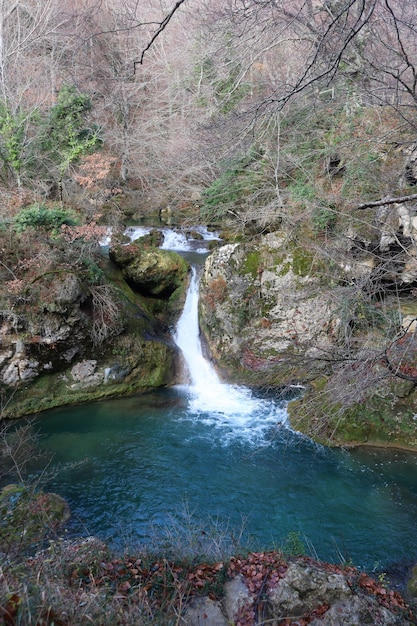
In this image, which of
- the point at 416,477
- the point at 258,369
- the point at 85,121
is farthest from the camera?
the point at 85,121

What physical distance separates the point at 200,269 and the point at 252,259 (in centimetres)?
187

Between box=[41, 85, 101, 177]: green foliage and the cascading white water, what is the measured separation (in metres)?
4.67

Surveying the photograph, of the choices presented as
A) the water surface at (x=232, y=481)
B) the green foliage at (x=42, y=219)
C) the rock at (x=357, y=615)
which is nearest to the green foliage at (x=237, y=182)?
the green foliage at (x=42, y=219)

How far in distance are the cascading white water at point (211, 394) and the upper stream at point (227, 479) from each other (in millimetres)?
43

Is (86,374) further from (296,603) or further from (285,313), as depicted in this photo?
(296,603)

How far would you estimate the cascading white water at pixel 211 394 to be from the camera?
9.09m

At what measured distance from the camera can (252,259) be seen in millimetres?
11195

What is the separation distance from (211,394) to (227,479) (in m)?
3.07

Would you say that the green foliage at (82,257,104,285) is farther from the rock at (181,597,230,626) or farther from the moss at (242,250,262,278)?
the rock at (181,597,230,626)

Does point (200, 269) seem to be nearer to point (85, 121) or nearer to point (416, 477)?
point (85, 121)

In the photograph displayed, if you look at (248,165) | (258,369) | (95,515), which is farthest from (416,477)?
(248,165)

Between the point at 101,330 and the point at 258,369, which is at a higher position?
the point at 101,330

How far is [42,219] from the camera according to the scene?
942 cm

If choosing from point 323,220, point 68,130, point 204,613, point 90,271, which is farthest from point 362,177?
point 204,613
